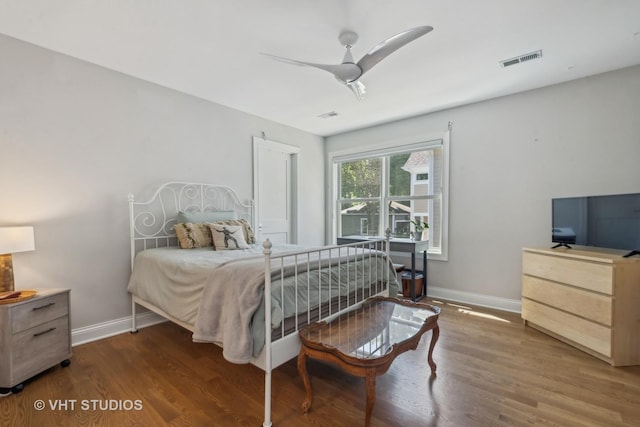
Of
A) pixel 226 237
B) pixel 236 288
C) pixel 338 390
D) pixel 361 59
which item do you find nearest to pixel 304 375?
pixel 338 390

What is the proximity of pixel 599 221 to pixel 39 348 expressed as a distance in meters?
4.69

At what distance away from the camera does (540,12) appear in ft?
6.68

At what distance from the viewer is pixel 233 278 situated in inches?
70.7

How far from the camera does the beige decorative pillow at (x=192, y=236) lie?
2.92 metres

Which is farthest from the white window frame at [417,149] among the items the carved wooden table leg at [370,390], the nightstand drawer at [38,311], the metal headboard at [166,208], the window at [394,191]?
the nightstand drawer at [38,311]

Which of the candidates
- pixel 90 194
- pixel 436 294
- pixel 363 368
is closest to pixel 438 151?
pixel 436 294

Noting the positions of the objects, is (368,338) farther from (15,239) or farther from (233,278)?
(15,239)

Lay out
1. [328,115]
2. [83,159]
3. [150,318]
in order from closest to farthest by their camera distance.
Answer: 1. [83,159]
2. [150,318]
3. [328,115]

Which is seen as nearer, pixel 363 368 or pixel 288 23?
pixel 363 368

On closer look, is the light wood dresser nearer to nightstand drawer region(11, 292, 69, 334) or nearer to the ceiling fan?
the ceiling fan

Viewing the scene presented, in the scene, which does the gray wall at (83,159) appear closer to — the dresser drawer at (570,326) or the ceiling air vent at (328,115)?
the ceiling air vent at (328,115)

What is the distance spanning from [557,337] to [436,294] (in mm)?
1444

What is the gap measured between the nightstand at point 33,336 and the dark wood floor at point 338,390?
0.11 m

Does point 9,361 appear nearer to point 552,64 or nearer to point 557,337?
point 557,337
